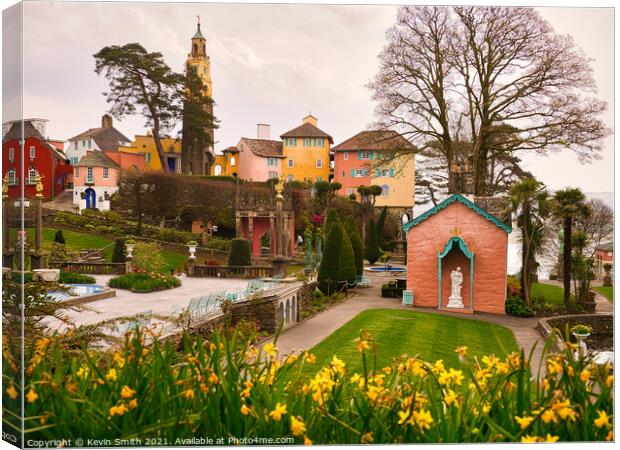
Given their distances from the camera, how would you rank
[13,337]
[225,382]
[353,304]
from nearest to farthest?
1. [225,382]
2. [13,337]
3. [353,304]

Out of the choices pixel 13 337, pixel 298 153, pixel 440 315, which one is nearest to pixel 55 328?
pixel 13 337

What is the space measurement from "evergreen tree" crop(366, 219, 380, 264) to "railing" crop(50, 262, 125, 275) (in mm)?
3044

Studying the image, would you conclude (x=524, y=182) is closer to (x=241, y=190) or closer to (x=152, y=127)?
(x=241, y=190)

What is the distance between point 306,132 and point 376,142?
0.93 meters

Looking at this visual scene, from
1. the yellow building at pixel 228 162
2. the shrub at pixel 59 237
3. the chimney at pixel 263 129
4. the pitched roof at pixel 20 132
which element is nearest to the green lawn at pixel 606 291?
the chimney at pixel 263 129

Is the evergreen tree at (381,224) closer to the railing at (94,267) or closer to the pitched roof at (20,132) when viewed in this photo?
the railing at (94,267)

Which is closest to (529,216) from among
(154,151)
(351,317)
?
(351,317)

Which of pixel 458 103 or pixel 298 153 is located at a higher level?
pixel 458 103

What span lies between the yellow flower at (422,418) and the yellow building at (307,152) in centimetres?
338

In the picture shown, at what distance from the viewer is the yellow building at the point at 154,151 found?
8.06m

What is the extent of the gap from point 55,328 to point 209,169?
2.49 m

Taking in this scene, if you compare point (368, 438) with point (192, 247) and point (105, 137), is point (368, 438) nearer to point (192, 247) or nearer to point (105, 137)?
point (192, 247)

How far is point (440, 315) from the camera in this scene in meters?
8.31

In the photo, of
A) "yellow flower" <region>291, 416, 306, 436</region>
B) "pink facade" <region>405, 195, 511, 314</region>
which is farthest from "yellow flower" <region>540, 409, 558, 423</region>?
"pink facade" <region>405, 195, 511, 314</region>
